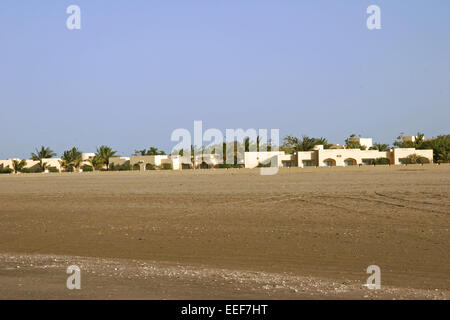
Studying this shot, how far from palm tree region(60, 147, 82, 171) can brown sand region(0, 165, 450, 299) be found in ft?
140

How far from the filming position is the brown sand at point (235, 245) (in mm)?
6848

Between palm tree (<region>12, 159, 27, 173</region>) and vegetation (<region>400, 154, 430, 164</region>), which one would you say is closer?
vegetation (<region>400, 154, 430, 164</region>)

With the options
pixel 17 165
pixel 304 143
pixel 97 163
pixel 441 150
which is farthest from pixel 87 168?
pixel 441 150

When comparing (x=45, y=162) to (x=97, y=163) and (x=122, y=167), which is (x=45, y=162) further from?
(x=122, y=167)

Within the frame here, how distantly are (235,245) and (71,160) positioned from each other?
5328 centimetres

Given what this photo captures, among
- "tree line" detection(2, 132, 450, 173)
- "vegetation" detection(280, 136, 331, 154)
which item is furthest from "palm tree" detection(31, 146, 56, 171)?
"vegetation" detection(280, 136, 331, 154)

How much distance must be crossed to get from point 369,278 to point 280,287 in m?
1.62

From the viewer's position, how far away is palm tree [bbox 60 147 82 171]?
60.3 metres

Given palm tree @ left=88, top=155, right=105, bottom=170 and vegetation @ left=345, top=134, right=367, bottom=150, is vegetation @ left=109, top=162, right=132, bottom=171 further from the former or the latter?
vegetation @ left=345, top=134, right=367, bottom=150

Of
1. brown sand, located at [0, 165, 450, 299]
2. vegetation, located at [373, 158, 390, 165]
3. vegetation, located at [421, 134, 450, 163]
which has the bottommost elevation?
brown sand, located at [0, 165, 450, 299]

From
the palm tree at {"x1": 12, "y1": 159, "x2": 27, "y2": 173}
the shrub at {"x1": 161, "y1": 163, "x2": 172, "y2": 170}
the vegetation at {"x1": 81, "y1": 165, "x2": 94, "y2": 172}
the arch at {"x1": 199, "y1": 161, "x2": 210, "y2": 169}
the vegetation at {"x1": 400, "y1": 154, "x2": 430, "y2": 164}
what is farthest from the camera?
the palm tree at {"x1": 12, "y1": 159, "x2": 27, "y2": 173}

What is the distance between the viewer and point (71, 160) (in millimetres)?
60438
